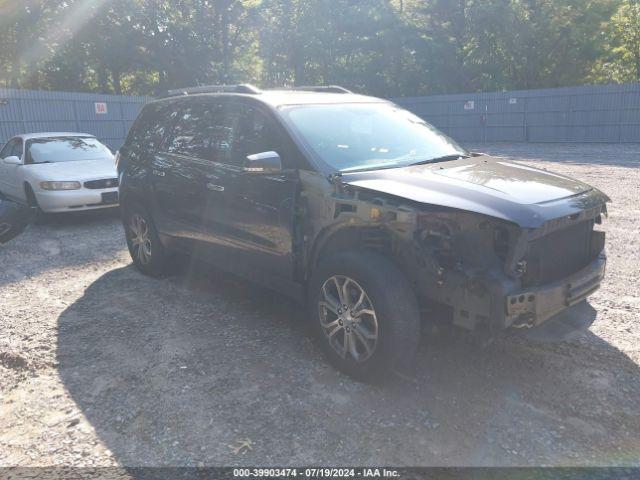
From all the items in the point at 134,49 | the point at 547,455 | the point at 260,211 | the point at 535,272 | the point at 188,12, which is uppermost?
the point at 188,12

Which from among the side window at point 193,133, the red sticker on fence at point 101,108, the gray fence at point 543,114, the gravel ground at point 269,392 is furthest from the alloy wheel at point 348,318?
the gray fence at point 543,114

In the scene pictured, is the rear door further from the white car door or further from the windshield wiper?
the white car door

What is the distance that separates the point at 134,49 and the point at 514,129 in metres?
22.4

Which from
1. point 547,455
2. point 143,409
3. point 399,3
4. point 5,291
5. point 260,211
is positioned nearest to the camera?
point 547,455

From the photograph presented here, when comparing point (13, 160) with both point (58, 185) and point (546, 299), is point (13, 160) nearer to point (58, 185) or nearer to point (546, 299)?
point (58, 185)

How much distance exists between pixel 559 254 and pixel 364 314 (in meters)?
1.29

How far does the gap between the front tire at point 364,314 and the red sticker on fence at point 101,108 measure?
1832cm

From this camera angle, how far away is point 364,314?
349 cm

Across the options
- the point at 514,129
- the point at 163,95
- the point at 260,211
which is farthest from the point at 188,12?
the point at 260,211

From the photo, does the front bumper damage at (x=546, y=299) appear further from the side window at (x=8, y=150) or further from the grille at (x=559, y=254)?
the side window at (x=8, y=150)

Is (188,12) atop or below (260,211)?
atop

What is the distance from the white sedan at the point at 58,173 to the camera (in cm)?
880

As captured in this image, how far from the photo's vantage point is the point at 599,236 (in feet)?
12.4

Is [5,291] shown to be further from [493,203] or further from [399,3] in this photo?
[399,3]
